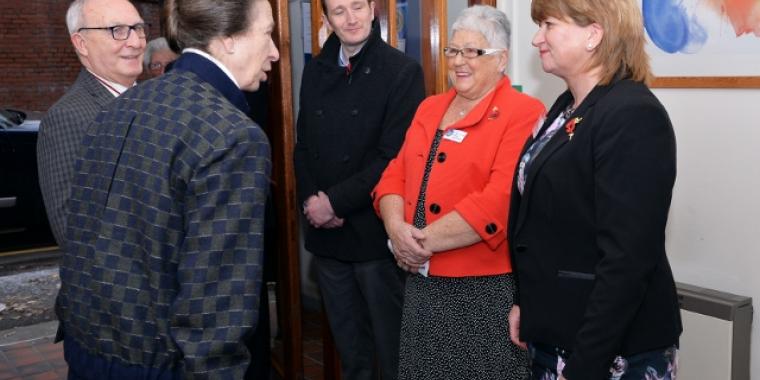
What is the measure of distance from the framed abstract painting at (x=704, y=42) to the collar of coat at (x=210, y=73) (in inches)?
70.8

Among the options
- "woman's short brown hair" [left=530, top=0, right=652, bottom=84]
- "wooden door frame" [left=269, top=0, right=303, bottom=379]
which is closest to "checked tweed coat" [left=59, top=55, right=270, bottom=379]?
"woman's short brown hair" [left=530, top=0, right=652, bottom=84]

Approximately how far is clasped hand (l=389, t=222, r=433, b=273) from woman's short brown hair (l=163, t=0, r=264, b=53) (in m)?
1.00

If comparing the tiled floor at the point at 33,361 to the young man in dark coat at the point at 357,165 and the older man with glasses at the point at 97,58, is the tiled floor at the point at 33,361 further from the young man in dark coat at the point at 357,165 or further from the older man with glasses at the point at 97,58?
the older man with glasses at the point at 97,58

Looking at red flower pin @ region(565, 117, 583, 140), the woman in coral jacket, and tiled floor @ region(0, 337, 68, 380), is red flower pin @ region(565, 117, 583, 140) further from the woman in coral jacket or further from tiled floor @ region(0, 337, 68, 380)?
tiled floor @ region(0, 337, 68, 380)

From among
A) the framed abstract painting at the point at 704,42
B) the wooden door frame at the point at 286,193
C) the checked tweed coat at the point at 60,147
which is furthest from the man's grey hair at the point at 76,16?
the framed abstract painting at the point at 704,42

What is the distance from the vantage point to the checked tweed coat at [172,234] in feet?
4.16

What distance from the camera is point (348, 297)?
2.75 m

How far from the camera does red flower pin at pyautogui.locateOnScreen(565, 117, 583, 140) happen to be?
61.2 inches

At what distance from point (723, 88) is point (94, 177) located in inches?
82.0

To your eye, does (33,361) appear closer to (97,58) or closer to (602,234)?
(97,58)

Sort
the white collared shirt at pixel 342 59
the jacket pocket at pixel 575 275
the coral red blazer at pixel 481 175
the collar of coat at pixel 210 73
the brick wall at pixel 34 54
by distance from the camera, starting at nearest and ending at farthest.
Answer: the collar of coat at pixel 210 73 < the jacket pocket at pixel 575 275 < the coral red blazer at pixel 481 175 < the white collared shirt at pixel 342 59 < the brick wall at pixel 34 54

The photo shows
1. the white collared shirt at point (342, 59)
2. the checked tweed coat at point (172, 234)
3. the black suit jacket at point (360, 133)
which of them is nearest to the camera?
the checked tweed coat at point (172, 234)

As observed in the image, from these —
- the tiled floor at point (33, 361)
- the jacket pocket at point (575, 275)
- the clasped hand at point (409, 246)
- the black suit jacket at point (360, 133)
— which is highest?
the black suit jacket at point (360, 133)

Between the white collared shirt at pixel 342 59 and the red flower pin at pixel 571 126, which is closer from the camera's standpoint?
the red flower pin at pixel 571 126
